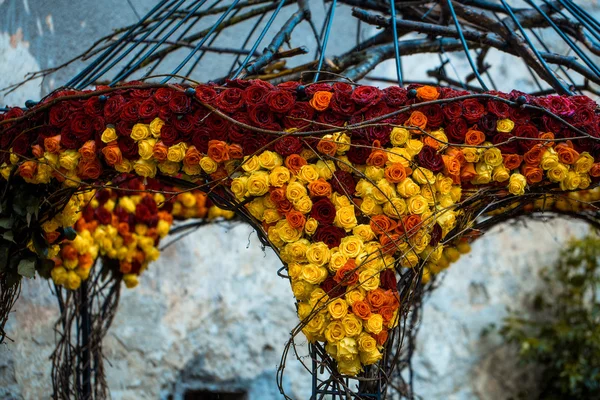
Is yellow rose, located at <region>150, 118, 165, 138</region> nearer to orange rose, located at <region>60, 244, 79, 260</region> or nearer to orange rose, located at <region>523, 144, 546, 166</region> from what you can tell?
orange rose, located at <region>523, 144, 546, 166</region>

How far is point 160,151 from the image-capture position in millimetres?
2012

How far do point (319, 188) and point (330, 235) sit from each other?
13 centimetres

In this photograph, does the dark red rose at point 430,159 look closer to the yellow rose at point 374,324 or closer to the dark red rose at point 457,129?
the dark red rose at point 457,129

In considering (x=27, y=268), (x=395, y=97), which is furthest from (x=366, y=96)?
(x=27, y=268)

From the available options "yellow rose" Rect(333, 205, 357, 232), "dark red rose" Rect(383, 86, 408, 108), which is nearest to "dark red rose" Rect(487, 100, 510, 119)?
"dark red rose" Rect(383, 86, 408, 108)

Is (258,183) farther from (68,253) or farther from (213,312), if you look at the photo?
(213,312)

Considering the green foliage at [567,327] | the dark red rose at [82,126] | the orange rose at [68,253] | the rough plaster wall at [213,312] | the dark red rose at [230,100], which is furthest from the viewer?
the green foliage at [567,327]

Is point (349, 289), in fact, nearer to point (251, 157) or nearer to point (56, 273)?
point (251, 157)

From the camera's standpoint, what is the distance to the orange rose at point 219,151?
1.97 m

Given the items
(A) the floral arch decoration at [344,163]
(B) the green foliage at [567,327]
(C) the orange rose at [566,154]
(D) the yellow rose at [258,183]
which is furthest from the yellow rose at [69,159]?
(B) the green foliage at [567,327]

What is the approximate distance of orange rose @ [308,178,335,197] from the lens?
1.95m

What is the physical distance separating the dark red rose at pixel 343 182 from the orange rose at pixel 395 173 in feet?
0.34

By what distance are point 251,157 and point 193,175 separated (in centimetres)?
22

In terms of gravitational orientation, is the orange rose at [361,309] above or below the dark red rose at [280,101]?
below
